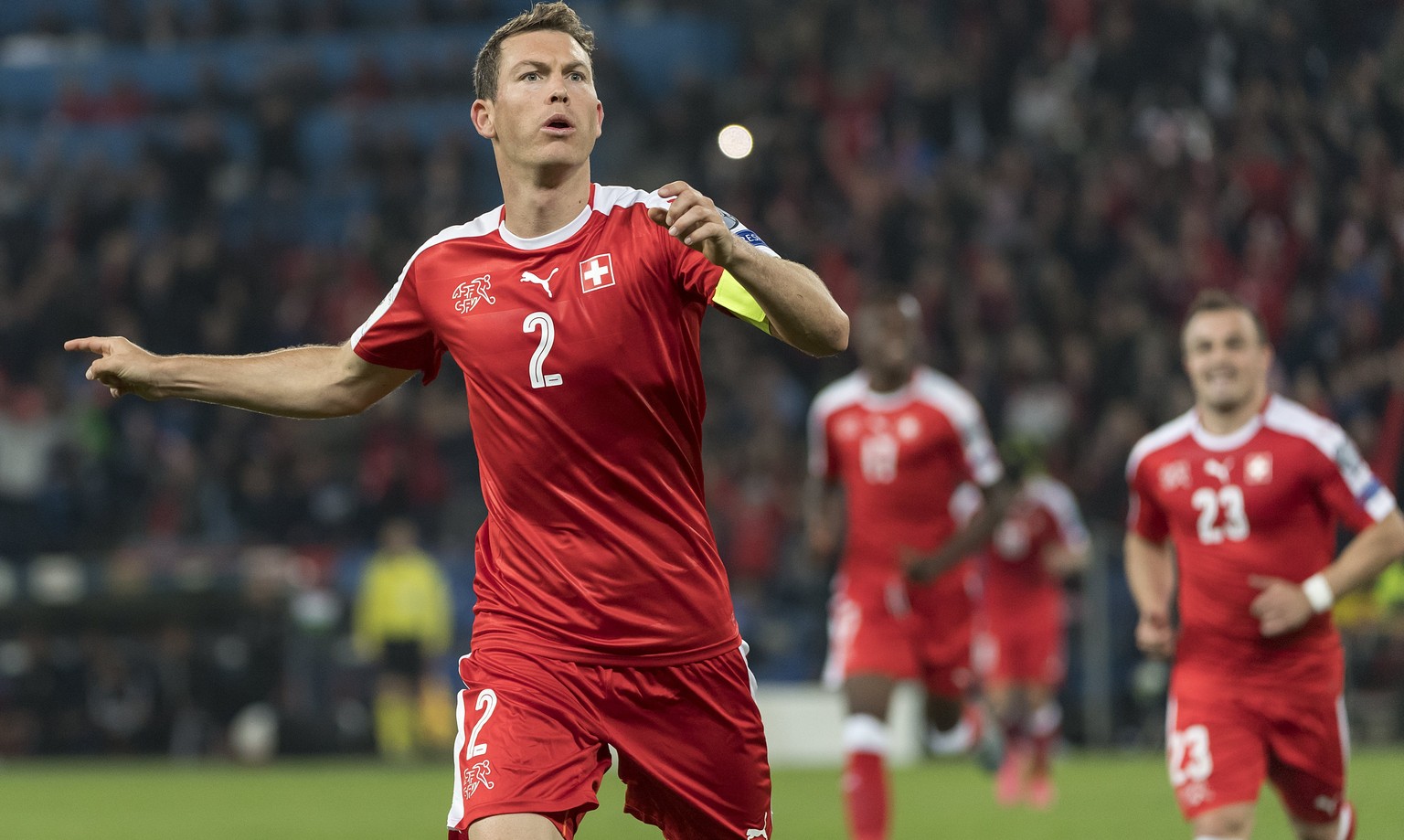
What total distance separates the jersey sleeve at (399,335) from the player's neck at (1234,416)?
10.6ft

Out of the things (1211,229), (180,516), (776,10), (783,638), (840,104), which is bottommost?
(783,638)

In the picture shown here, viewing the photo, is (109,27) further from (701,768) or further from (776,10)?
(701,768)

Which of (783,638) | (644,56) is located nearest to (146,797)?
(783,638)

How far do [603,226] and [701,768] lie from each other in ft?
4.40

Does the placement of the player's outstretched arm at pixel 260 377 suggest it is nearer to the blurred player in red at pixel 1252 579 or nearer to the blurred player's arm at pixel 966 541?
the blurred player in red at pixel 1252 579

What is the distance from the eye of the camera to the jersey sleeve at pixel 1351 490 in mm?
7070

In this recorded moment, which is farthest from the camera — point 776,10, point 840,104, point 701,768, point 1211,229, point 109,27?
point 109,27

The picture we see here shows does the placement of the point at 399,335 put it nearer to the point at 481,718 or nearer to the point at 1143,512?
the point at 481,718

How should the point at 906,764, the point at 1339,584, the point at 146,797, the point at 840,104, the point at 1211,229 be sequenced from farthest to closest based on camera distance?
Result: the point at 840,104
the point at 1211,229
the point at 906,764
the point at 146,797
the point at 1339,584

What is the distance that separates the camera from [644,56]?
24.1 meters

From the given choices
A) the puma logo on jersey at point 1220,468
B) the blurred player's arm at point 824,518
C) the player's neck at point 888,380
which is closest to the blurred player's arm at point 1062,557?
the blurred player's arm at point 824,518

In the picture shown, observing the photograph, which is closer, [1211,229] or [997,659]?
[997,659]

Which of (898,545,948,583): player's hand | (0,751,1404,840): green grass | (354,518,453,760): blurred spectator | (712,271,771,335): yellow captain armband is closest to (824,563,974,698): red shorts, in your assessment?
(898,545,948,583): player's hand

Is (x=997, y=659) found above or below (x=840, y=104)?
below
